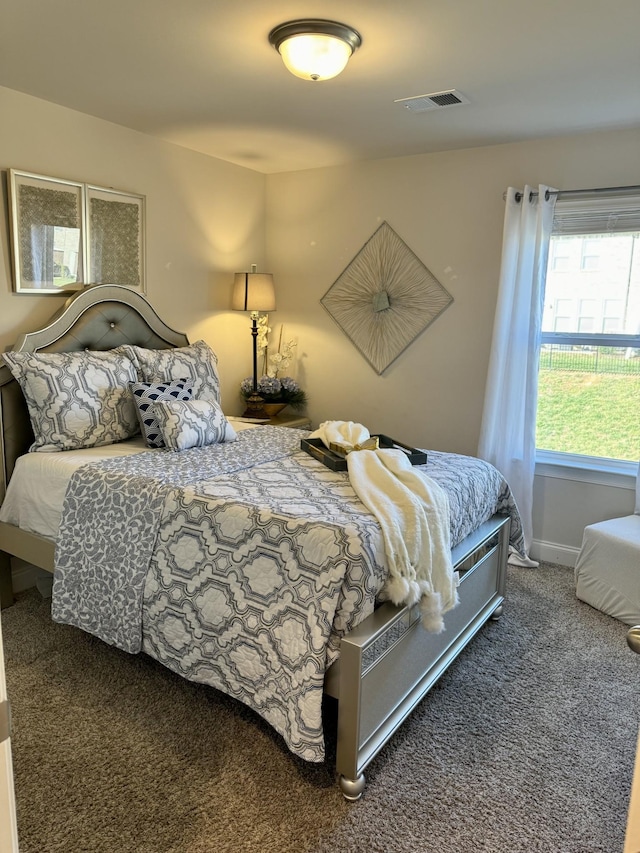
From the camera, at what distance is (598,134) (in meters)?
3.24

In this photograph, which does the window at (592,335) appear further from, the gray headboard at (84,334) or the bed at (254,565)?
the gray headboard at (84,334)

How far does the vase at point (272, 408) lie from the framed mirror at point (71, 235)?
1.10 m

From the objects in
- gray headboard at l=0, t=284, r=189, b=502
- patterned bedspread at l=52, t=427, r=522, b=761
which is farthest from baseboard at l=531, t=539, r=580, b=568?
gray headboard at l=0, t=284, r=189, b=502

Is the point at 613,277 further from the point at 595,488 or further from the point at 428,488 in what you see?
the point at 428,488

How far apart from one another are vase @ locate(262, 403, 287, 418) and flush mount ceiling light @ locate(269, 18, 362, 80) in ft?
7.38

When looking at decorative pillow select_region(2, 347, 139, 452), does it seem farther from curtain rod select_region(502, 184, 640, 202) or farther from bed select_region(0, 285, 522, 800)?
curtain rod select_region(502, 184, 640, 202)

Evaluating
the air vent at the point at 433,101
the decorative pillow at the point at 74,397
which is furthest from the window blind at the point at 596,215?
the decorative pillow at the point at 74,397

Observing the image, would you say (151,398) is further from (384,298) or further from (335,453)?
(384,298)

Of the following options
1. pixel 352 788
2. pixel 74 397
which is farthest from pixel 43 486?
pixel 352 788

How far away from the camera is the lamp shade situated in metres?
4.05

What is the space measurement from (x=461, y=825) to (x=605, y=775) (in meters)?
0.55

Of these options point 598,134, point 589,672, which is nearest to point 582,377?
point 598,134

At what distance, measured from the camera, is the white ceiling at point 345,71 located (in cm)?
204

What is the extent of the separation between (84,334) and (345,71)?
176 cm
